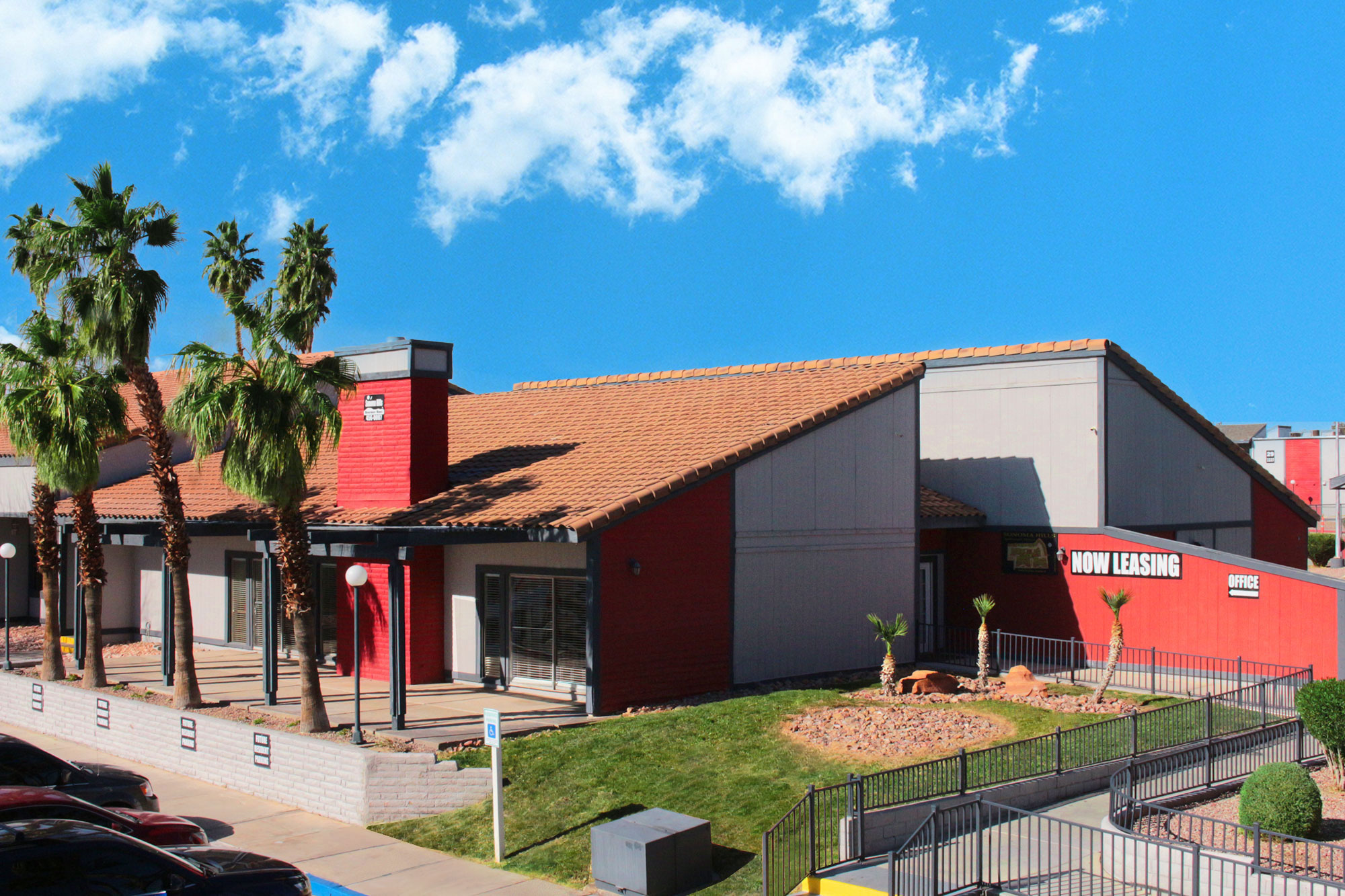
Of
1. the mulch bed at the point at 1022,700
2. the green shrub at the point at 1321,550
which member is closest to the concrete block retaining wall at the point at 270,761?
the mulch bed at the point at 1022,700

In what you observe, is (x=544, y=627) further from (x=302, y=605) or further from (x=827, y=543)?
(x=827, y=543)

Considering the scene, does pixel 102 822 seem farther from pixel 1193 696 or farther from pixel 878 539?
pixel 1193 696

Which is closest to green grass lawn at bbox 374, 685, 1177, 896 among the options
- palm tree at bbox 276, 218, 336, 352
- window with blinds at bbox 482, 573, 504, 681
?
window with blinds at bbox 482, 573, 504, 681

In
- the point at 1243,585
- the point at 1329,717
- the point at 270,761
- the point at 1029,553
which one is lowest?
the point at 270,761

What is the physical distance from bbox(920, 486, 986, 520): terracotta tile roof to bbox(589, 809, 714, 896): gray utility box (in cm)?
1436

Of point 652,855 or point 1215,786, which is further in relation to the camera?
point 1215,786

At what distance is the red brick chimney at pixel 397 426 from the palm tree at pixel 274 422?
4380mm

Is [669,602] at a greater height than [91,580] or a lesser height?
lesser

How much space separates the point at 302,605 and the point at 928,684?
434 inches

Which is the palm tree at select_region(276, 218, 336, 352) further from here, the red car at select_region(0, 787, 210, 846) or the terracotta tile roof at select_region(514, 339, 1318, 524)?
the red car at select_region(0, 787, 210, 846)

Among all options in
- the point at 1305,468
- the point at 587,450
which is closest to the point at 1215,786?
the point at 587,450

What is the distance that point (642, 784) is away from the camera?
49.9 feet

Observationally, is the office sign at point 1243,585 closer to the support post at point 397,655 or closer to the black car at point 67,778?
the support post at point 397,655

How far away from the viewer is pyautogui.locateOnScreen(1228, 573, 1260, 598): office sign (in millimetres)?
22969
